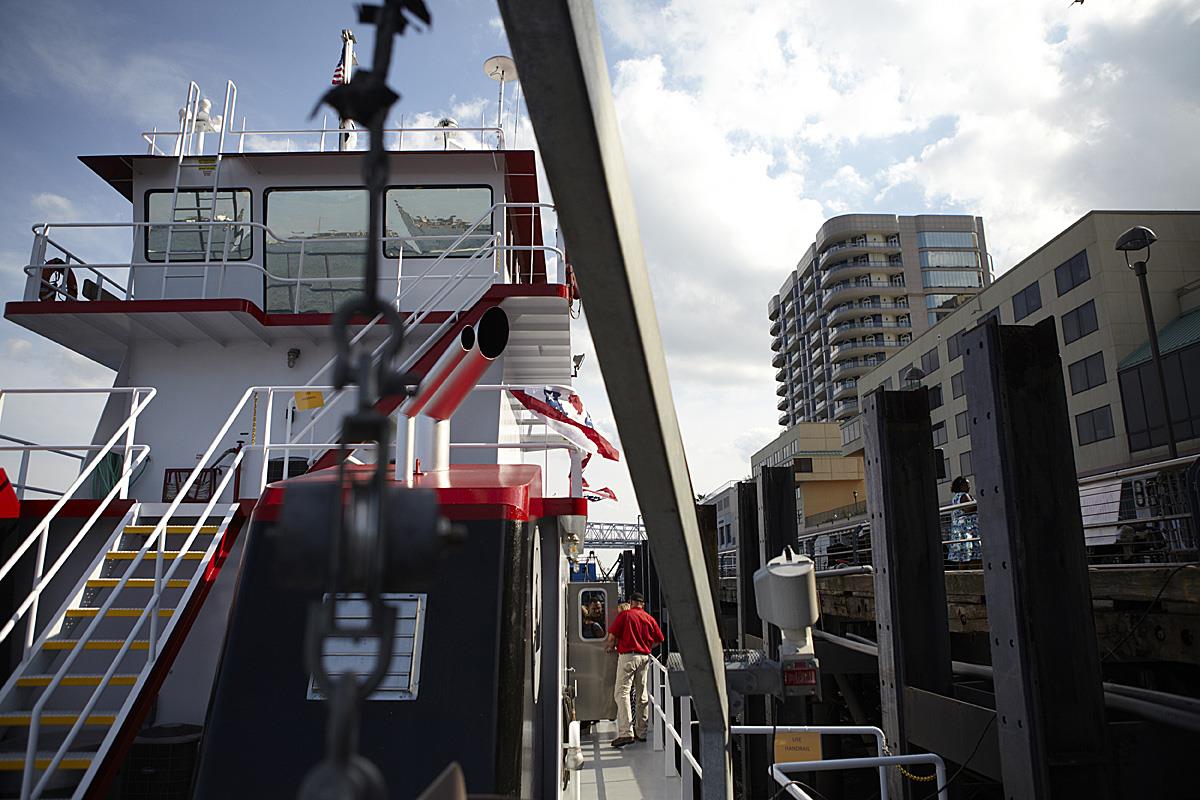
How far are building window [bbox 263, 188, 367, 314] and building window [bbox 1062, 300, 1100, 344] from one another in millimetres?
39949

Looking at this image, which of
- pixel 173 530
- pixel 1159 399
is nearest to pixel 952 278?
pixel 1159 399

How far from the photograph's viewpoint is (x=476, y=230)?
10.1 metres

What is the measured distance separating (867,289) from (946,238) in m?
12.6

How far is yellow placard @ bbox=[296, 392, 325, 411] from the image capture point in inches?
247

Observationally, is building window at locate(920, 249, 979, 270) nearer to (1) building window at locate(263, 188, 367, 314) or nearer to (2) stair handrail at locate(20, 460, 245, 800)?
(1) building window at locate(263, 188, 367, 314)

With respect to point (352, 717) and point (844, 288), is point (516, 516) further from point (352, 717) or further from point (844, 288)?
point (844, 288)

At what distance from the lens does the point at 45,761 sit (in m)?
4.58

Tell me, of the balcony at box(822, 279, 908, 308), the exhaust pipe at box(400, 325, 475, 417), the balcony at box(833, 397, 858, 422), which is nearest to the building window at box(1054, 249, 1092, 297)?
the exhaust pipe at box(400, 325, 475, 417)

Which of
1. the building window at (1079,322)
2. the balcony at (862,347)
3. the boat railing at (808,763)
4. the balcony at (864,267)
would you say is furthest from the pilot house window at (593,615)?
the balcony at (864,267)

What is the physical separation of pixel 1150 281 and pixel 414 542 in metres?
46.9

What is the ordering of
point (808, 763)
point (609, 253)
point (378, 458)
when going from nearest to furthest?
1. point (378, 458)
2. point (609, 253)
3. point (808, 763)

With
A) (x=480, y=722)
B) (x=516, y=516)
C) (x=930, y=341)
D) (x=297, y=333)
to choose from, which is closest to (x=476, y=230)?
(x=297, y=333)

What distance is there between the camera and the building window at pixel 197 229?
997 centimetres

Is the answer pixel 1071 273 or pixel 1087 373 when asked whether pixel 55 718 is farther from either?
pixel 1071 273
